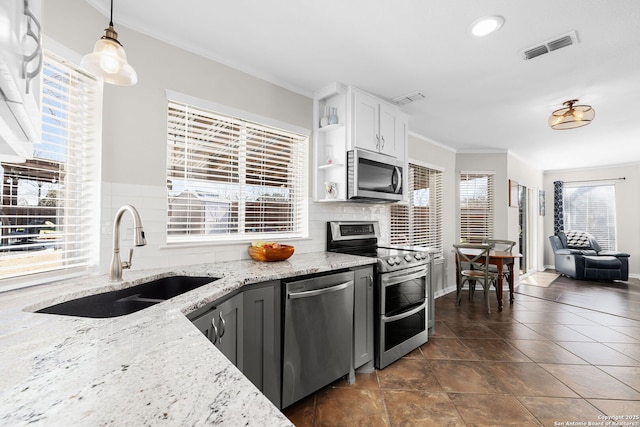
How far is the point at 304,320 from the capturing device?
73.9 inches

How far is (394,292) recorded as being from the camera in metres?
2.45

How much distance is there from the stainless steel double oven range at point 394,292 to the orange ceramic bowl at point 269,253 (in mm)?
739

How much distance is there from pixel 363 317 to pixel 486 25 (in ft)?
7.29

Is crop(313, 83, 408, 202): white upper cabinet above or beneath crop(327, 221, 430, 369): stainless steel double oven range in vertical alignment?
above

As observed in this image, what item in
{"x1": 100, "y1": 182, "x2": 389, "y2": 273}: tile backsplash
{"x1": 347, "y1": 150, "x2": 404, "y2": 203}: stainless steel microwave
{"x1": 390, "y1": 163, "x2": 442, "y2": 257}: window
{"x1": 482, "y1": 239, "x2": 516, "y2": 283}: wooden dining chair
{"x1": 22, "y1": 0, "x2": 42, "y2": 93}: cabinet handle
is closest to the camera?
{"x1": 22, "y1": 0, "x2": 42, "y2": 93}: cabinet handle

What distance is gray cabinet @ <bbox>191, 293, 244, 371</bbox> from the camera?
1318 millimetres

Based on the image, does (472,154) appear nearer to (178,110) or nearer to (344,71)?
(344,71)

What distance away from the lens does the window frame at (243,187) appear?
2049 mm

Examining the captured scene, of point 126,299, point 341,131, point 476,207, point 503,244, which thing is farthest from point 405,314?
point 476,207

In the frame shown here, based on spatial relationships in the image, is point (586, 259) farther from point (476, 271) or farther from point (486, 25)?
point (486, 25)

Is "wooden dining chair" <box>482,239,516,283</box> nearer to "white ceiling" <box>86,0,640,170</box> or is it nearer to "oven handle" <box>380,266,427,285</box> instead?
"white ceiling" <box>86,0,640,170</box>

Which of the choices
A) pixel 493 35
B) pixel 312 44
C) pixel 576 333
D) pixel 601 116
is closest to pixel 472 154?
pixel 601 116

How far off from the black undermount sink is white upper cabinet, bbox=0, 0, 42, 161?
2.31 feet

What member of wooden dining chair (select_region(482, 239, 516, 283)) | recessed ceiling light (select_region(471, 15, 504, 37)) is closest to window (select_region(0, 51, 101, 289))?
recessed ceiling light (select_region(471, 15, 504, 37))
